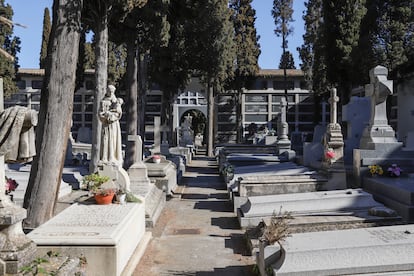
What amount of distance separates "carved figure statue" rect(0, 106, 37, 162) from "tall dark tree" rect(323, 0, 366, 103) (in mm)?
20678

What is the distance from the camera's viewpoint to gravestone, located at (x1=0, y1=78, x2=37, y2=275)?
11.2 ft

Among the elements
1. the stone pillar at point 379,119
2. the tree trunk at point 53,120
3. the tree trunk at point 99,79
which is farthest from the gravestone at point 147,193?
the stone pillar at point 379,119

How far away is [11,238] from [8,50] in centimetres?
2655

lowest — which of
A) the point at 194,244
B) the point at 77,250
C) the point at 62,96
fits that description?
the point at 194,244

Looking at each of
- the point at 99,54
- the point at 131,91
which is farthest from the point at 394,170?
the point at 131,91

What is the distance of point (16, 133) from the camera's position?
340cm

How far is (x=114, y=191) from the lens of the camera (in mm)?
6836

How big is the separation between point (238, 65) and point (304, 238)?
26.1 metres

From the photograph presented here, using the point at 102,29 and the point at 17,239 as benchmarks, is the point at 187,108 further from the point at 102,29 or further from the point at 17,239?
the point at 17,239

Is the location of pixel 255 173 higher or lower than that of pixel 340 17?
lower

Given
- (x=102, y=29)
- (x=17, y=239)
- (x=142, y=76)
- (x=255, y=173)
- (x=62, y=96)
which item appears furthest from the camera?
(x=142, y=76)

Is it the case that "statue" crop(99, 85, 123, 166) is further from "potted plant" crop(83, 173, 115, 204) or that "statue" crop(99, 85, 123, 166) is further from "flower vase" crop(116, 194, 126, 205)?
"flower vase" crop(116, 194, 126, 205)

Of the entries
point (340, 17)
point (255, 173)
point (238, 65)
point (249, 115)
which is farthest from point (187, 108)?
point (255, 173)

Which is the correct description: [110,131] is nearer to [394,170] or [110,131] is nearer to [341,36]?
[394,170]
